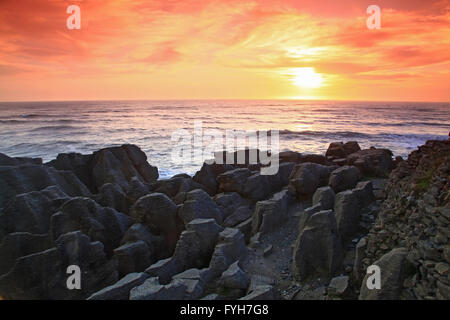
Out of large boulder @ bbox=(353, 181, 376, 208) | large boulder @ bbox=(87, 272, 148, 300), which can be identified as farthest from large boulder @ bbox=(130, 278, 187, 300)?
large boulder @ bbox=(353, 181, 376, 208)

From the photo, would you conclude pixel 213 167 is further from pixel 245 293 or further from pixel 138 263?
pixel 245 293

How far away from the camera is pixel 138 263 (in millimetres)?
8609

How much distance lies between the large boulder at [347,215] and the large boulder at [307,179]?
2488mm

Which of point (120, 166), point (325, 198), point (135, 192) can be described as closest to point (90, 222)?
Result: point (135, 192)

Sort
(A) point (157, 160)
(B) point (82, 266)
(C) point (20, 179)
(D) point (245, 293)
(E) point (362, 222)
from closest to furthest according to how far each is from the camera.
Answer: (D) point (245, 293), (B) point (82, 266), (E) point (362, 222), (C) point (20, 179), (A) point (157, 160)

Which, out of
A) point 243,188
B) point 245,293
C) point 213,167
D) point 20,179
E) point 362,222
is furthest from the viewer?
point 213,167

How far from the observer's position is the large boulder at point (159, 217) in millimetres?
10000

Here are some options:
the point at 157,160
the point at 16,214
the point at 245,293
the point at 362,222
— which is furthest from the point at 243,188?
the point at 157,160

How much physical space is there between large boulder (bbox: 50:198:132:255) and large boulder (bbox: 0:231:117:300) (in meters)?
1.08

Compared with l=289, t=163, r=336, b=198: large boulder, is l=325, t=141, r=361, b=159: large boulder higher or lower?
higher

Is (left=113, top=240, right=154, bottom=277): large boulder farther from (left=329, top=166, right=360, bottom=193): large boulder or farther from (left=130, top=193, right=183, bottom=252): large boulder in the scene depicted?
(left=329, top=166, right=360, bottom=193): large boulder

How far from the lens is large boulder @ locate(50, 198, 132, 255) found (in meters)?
9.30

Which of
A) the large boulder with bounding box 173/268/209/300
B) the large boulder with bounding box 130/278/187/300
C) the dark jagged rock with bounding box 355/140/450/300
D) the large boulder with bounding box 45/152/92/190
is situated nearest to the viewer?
the dark jagged rock with bounding box 355/140/450/300
